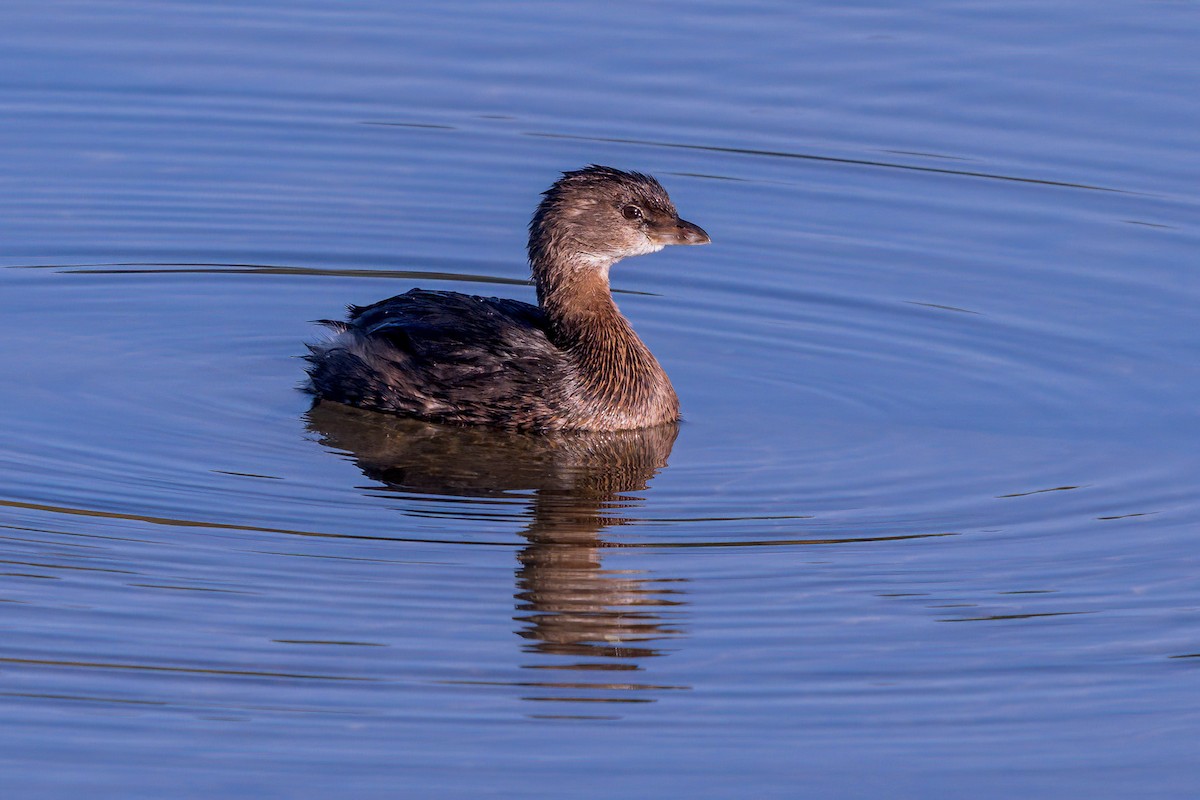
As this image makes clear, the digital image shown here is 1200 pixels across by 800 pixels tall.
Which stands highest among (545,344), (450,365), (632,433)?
(545,344)

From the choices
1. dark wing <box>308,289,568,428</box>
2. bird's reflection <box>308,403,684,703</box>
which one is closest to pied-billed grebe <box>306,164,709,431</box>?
dark wing <box>308,289,568,428</box>

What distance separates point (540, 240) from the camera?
11.7 metres

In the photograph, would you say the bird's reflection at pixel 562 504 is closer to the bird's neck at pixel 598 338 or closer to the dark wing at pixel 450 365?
the dark wing at pixel 450 365

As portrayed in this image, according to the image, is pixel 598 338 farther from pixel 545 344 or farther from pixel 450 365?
pixel 450 365

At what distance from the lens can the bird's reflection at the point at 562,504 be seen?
8.36 metres

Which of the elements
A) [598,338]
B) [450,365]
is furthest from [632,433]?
[450,365]

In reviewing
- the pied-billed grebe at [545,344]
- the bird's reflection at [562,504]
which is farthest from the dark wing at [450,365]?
the bird's reflection at [562,504]

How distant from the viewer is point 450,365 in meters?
11.4

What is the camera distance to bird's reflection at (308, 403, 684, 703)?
8359mm

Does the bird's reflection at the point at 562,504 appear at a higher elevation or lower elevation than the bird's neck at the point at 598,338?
lower

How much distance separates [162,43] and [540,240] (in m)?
6.27

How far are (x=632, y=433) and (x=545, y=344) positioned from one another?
2.31 feet

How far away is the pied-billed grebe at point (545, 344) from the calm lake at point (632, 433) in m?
0.17

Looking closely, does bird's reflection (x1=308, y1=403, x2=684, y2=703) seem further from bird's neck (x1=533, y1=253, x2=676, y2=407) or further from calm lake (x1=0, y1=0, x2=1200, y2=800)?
bird's neck (x1=533, y1=253, x2=676, y2=407)
